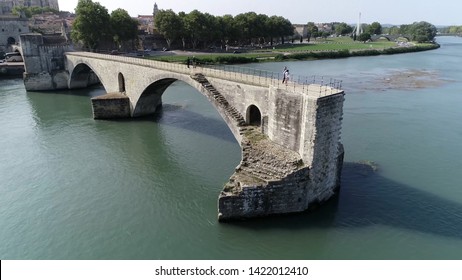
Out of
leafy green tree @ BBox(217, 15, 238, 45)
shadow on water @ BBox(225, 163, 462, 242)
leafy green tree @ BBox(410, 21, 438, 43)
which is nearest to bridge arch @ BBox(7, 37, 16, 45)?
leafy green tree @ BBox(217, 15, 238, 45)

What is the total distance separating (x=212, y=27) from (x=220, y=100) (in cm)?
5635

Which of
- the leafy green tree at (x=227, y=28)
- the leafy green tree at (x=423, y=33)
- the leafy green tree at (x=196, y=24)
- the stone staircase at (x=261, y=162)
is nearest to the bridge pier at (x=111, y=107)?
the stone staircase at (x=261, y=162)

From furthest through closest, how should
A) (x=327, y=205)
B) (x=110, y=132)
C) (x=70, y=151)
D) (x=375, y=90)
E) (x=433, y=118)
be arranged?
1. (x=375, y=90)
2. (x=433, y=118)
3. (x=110, y=132)
4. (x=70, y=151)
5. (x=327, y=205)

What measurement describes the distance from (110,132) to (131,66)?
6.13 metres

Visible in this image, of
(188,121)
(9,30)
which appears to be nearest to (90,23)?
(9,30)

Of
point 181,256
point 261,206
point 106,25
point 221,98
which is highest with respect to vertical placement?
point 106,25

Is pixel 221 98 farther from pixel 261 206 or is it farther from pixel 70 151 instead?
pixel 70 151

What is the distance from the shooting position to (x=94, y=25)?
186 ft

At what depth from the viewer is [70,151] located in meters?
24.2

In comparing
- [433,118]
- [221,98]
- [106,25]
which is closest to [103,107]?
[221,98]

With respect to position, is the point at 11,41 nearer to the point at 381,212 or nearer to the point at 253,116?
the point at 253,116

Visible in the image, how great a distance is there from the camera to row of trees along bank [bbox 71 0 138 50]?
5580 cm

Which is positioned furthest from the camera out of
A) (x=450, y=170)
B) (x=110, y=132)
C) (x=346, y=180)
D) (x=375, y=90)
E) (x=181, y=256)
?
(x=375, y=90)

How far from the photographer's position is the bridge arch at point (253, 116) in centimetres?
2068
